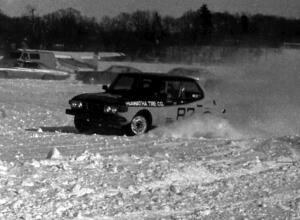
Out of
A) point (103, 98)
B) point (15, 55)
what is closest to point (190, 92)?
point (103, 98)

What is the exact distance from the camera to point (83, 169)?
8641 mm

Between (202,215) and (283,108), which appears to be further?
(283,108)

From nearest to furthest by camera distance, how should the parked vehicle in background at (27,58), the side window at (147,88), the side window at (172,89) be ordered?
the side window at (147,88)
the side window at (172,89)
the parked vehicle in background at (27,58)

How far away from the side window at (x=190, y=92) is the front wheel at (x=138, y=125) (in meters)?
1.09

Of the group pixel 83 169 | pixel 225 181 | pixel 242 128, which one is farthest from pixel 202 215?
pixel 242 128

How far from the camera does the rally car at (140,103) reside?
1352 centimetres

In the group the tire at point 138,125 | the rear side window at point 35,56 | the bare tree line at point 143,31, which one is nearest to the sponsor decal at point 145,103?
the tire at point 138,125

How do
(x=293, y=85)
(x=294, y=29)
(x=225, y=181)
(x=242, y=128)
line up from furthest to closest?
(x=294, y=29) → (x=293, y=85) → (x=242, y=128) → (x=225, y=181)

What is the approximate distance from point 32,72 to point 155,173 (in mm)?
30009

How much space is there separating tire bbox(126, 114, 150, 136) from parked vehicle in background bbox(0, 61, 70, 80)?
23.8 meters

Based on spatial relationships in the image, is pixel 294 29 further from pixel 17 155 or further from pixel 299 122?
pixel 17 155

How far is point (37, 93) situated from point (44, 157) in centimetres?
1762

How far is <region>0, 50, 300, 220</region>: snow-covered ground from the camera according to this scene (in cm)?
661

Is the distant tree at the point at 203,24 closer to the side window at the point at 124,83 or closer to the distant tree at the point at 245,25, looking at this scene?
the distant tree at the point at 245,25
